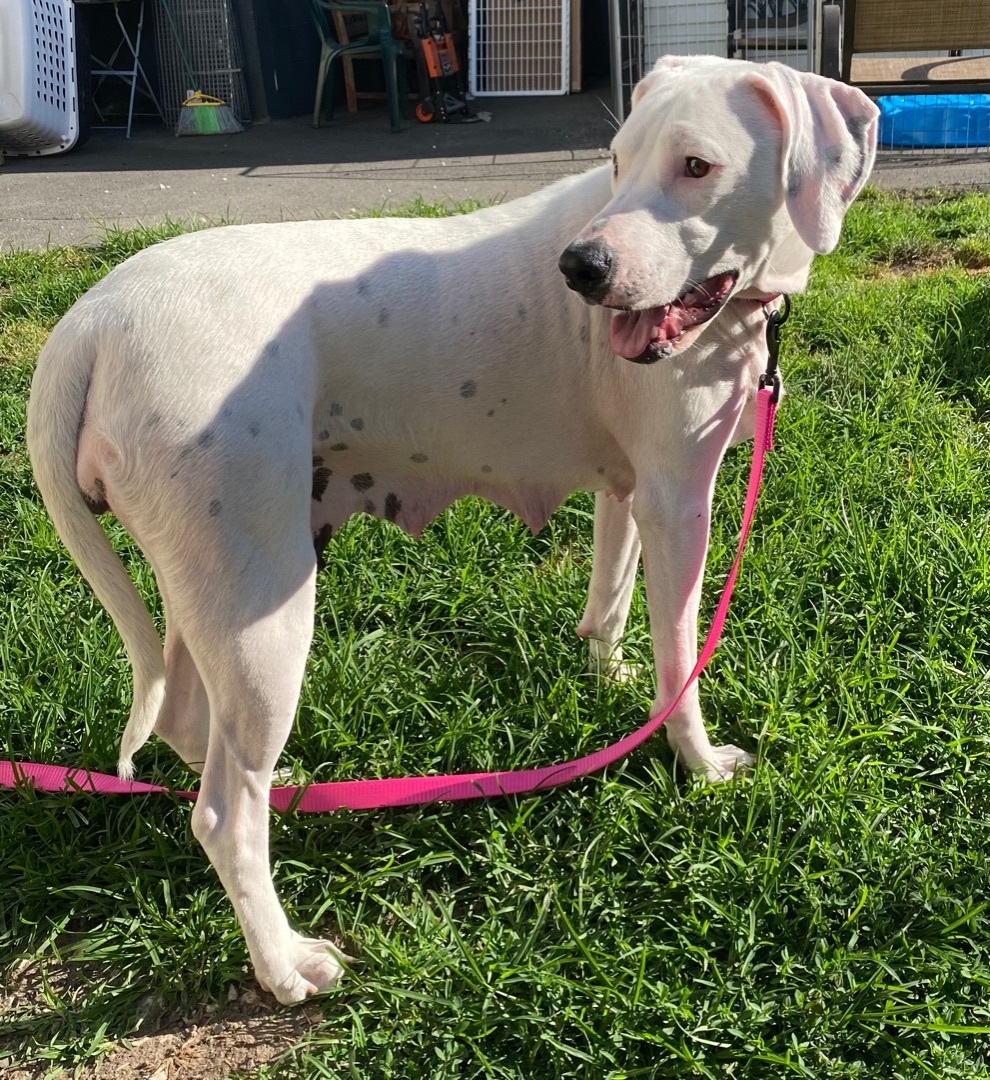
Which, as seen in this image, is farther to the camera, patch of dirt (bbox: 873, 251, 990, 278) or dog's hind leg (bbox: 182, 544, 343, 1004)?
patch of dirt (bbox: 873, 251, 990, 278)

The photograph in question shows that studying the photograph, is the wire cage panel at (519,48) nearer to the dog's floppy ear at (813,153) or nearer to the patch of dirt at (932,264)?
the patch of dirt at (932,264)

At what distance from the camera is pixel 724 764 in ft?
8.87

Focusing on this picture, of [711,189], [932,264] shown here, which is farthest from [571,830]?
[932,264]

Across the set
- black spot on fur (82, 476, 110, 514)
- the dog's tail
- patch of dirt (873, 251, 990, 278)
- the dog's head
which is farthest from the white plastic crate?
the dog's head

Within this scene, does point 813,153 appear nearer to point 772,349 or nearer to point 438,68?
point 772,349

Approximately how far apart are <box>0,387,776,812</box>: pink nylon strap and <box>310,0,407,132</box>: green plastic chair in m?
8.20

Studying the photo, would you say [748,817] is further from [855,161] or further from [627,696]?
[855,161]

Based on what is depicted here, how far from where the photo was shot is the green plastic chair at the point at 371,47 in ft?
30.6

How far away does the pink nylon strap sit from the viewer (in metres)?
2.57

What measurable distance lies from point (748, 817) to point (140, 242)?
480 cm

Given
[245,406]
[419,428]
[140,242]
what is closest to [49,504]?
[245,406]

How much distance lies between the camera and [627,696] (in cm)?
296

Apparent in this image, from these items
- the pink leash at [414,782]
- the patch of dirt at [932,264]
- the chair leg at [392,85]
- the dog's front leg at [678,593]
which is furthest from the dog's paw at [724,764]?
the chair leg at [392,85]

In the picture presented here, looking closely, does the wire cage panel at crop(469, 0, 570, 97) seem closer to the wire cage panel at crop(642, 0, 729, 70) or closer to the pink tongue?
the wire cage panel at crop(642, 0, 729, 70)
